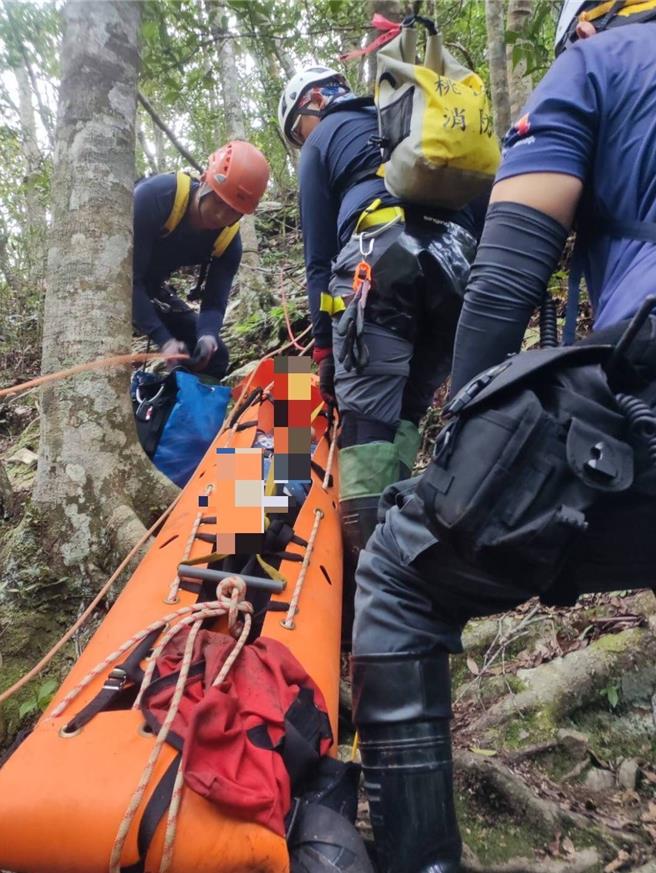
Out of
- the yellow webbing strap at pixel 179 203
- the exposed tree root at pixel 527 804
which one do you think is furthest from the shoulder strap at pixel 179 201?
the exposed tree root at pixel 527 804

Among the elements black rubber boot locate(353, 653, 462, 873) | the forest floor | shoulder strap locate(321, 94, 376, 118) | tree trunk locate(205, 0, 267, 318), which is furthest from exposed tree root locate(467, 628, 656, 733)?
tree trunk locate(205, 0, 267, 318)

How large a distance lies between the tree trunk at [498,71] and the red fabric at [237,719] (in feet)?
18.8

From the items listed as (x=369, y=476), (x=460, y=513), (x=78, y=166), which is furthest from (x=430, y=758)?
(x=78, y=166)

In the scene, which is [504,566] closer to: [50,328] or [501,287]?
[501,287]

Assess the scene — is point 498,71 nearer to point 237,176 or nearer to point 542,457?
point 237,176

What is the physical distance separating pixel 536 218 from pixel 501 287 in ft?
0.58

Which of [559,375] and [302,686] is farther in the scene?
[302,686]

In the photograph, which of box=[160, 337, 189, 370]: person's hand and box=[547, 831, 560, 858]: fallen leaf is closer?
box=[547, 831, 560, 858]: fallen leaf

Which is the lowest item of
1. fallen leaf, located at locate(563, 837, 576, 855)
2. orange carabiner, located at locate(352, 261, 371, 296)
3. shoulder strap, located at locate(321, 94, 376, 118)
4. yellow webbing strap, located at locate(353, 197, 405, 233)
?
fallen leaf, located at locate(563, 837, 576, 855)

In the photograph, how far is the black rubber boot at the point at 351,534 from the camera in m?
3.05

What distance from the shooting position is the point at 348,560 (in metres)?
3.19

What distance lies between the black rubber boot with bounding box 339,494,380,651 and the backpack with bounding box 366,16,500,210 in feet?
4.46

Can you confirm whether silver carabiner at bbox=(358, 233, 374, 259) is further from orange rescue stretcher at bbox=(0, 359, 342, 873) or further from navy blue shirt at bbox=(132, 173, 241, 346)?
navy blue shirt at bbox=(132, 173, 241, 346)

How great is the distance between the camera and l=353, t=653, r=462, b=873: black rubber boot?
5.14ft
